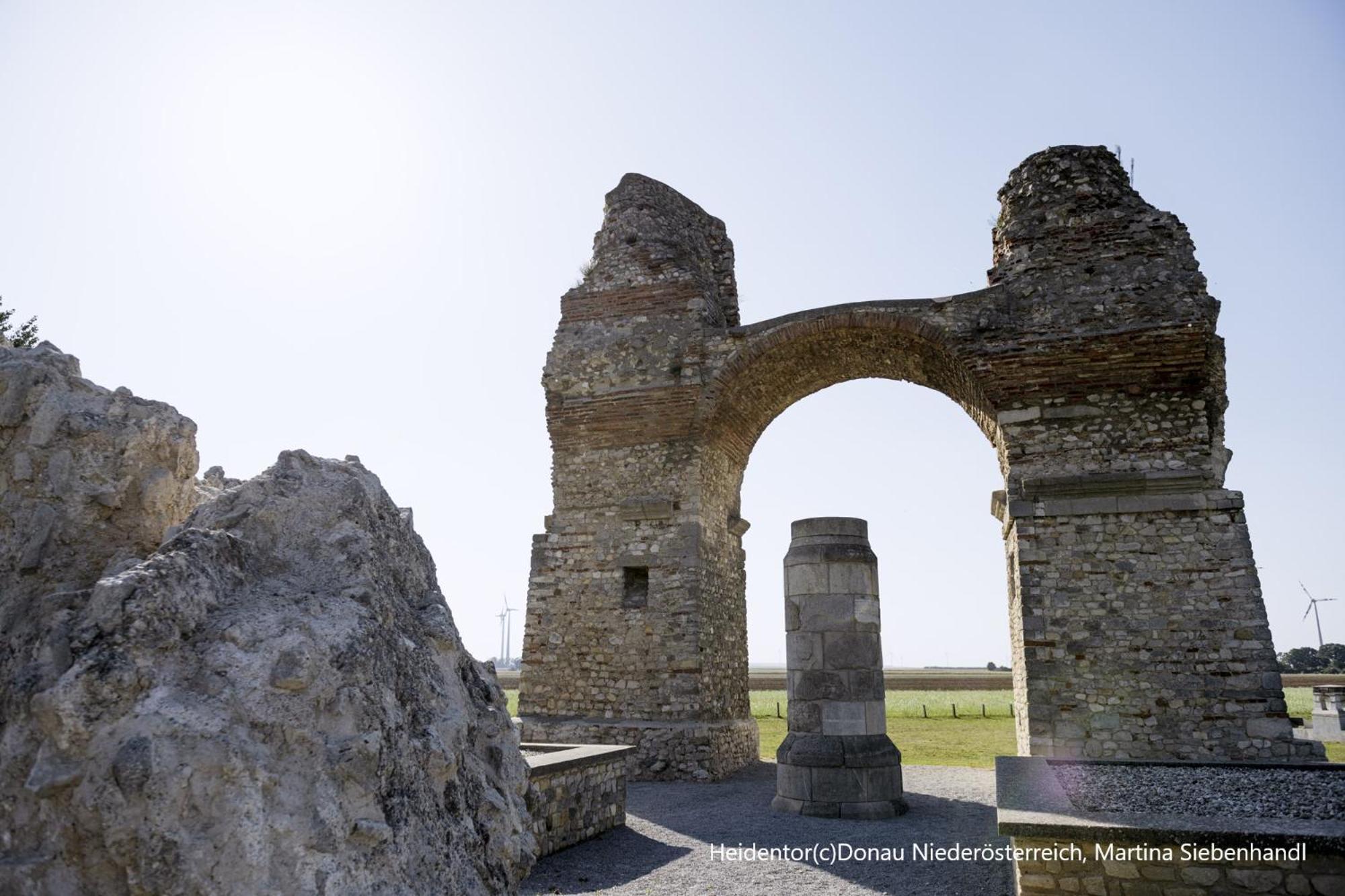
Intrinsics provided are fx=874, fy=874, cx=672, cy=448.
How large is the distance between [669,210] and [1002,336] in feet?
19.5

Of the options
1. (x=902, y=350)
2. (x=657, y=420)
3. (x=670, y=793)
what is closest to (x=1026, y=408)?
(x=902, y=350)

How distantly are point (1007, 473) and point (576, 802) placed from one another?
695cm

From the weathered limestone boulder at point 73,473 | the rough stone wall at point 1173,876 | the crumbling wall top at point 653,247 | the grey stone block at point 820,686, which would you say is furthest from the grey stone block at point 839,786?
the weathered limestone boulder at point 73,473

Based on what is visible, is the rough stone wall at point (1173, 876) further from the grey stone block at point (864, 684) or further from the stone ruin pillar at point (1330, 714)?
the stone ruin pillar at point (1330, 714)

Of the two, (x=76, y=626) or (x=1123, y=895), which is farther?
(x=1123, y=895)

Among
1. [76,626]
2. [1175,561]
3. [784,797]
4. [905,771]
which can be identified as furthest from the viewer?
[905,771]

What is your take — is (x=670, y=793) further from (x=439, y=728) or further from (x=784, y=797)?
(x=439, y=728)

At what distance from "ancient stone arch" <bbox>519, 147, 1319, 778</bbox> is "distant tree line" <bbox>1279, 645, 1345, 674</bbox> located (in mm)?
49539

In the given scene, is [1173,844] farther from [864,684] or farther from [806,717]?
[806,717]

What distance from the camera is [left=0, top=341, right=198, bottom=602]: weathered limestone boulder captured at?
2465mm

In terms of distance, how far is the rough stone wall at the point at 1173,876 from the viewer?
13.0 feet

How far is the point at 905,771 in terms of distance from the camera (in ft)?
40.7

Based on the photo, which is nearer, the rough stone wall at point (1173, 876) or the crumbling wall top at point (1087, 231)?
the rough stone wall at point (1173, 876)

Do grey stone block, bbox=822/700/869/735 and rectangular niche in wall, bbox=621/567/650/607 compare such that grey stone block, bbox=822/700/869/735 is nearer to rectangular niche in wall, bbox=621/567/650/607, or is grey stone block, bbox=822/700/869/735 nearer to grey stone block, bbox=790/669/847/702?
grey stone block, bbox=790/669/847/702
